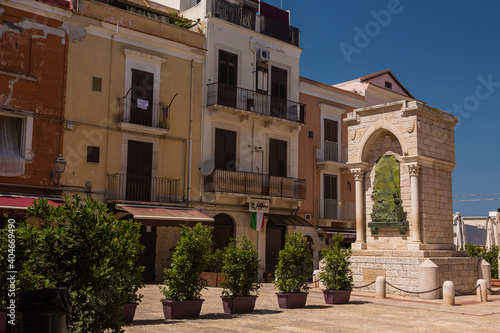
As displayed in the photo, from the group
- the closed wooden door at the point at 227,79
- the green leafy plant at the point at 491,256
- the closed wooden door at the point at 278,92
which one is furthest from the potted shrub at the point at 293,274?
the closed wooden door at the point at 278,92

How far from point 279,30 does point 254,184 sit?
850 cm

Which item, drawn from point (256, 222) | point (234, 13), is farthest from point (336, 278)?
point (234, 13)

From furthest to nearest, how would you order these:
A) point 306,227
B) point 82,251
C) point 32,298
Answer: point 306,227
point 82,251
point 32,298

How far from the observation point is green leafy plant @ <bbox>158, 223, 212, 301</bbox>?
1165 cm

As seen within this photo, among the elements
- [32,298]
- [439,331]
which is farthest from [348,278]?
[32,298]

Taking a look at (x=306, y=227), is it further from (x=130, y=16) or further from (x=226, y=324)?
(x=226, y=324)

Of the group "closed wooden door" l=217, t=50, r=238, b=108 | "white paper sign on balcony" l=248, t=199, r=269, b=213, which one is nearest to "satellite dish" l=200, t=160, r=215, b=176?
"white paper sign on balcony" l=248, t=199, r=269, b=213

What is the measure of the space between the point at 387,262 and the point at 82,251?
497 inches

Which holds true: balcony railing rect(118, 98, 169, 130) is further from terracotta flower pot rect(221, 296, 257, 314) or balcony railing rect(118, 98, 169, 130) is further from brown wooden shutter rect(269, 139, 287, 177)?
terracotta flower pot rect(221, 296, 257, 314)

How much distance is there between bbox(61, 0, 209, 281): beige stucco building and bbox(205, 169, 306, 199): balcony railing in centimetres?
87

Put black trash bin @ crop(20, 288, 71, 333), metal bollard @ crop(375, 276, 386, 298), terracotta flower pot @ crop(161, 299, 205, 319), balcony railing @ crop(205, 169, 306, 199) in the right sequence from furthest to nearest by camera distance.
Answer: balcony railing @ crop(205, 169, 306, 199) < metal bollard @ crop(375, 276, 386, 298) < terracotta flower pot @ crop(161, 299, 205, 319) < black trash bin @ crop(20, 288, 71, 333)

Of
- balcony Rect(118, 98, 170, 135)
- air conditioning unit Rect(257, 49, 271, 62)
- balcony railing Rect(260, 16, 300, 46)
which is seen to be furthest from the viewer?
balcony railing Rect(260, 16, 300, 46)

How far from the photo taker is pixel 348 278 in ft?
51.9

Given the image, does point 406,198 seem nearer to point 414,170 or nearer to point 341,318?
point 414,170
